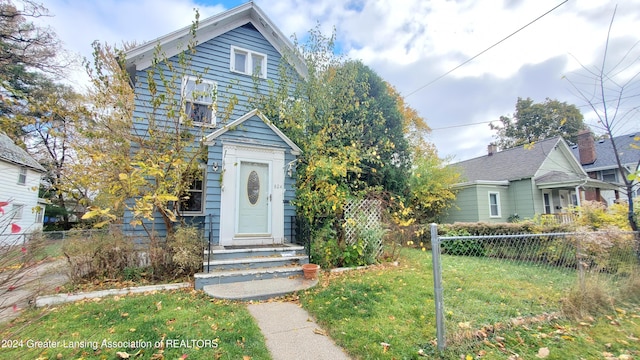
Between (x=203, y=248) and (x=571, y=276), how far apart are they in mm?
6590

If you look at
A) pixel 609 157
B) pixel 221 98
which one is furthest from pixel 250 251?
pixel 609 157

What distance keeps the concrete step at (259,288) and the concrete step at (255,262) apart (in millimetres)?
439

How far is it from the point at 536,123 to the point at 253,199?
3423 centimetres

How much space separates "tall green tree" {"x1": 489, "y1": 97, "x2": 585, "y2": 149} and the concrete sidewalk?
30.5m

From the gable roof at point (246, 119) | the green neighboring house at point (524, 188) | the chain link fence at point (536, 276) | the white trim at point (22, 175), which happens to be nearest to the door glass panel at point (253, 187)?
the gable roof at point (246, 119)

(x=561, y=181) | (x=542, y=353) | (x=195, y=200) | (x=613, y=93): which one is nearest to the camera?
(x=542, y=353)

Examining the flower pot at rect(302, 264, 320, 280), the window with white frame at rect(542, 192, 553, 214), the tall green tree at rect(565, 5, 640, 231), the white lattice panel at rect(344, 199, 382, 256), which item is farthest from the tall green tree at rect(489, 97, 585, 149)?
the flower pot at rect(302, 264, 320, 280)

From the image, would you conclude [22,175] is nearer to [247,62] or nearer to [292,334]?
[247,62]

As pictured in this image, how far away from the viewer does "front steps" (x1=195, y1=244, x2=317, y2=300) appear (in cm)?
475

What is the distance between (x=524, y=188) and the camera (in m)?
13.7

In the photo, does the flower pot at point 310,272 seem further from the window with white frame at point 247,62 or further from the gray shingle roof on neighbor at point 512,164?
the gray shingle roof on neighbor at point 512,164

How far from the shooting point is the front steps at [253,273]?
4754 millimetres

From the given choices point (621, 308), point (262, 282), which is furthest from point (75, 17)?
point (621, 308)

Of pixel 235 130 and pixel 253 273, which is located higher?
pixel 235 130
